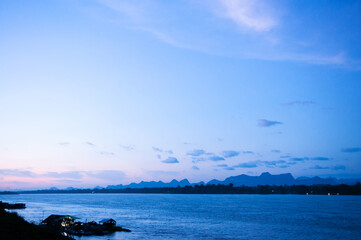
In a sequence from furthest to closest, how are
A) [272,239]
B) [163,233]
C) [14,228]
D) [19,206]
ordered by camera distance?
[19,206], [163,233], [272,239], [14,228]

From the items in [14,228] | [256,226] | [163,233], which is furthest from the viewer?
[256,226]

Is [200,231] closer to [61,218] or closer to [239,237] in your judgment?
[239,237]

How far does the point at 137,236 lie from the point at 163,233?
635cm

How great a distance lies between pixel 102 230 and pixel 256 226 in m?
36.5

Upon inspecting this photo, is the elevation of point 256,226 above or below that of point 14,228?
below

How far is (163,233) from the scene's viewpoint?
202 ft

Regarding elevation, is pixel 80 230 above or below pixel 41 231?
below

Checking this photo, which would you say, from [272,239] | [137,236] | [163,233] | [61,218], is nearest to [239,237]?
[272,239]

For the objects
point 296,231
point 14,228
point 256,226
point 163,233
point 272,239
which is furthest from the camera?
point 256,226

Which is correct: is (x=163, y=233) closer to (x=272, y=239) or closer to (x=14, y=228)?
(x=272, y=239)

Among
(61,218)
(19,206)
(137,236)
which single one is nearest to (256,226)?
(137,236)

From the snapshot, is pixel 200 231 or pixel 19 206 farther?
pixel 19 206

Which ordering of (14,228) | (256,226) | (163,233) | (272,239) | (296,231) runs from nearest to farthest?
(14,228)
(272,239)
(163,233)
(296,231)
(256,226)

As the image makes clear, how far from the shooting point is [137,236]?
5734cm
